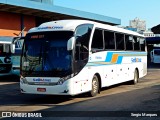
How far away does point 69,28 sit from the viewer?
41.5 ft

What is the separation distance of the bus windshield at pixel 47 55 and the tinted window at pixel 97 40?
5.82ft

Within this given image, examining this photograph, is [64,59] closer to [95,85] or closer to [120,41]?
[95,85]

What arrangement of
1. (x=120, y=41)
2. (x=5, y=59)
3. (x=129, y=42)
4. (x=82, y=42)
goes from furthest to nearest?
(x=5, y=59)
(x=129, y=42)
(x=120, y=41)
(x=82, y=42)

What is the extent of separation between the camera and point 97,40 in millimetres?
14328

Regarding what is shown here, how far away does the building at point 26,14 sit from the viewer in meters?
32.8

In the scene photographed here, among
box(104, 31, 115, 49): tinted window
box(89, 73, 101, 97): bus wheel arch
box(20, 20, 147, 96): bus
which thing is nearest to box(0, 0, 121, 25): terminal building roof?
box(104, 31, 115, 49): tinted window

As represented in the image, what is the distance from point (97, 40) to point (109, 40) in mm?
1452

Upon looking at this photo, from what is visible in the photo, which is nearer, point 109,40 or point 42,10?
point 109,40

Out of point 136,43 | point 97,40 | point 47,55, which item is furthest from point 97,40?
point 136,43

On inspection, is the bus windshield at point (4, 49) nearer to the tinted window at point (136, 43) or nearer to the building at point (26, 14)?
the building at point (26, 14)

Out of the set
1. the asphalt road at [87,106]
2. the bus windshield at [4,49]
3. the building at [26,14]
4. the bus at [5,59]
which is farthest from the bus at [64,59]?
the building at [26,14]

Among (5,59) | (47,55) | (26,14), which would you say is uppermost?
(26,14)

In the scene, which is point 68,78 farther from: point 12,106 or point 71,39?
point 12,106

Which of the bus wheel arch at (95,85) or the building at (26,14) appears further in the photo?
the building at (26,14)
